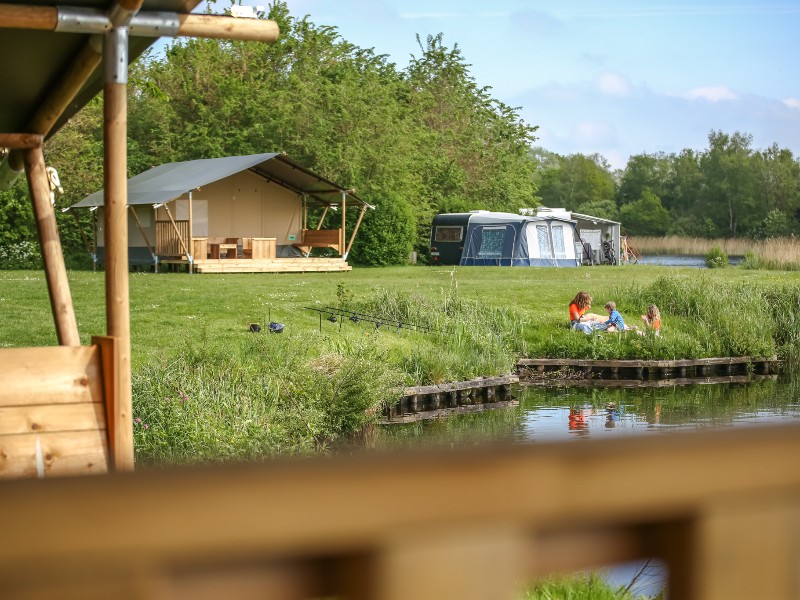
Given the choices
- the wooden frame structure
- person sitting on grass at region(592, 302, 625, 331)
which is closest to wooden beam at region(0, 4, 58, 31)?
the wooden frame structure

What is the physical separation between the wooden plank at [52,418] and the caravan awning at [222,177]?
24.1 metres

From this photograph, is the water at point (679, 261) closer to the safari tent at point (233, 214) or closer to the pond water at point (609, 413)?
the safari tent at point (233, 214)

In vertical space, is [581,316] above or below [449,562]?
below

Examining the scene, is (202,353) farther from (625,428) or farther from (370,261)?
(370,261)

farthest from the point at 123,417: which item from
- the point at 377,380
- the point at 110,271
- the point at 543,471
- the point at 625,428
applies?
the point at 625,428

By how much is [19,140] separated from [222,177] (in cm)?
2341

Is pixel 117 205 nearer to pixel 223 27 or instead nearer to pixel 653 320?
pixel 223 27

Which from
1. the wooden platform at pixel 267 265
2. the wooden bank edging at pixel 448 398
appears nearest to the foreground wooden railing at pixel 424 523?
the wooden bank edging at pixel 448 398

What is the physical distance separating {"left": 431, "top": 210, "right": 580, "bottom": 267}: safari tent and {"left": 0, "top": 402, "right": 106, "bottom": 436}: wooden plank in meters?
33.2

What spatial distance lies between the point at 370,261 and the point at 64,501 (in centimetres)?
3605

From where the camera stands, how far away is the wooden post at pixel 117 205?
17.3 ft

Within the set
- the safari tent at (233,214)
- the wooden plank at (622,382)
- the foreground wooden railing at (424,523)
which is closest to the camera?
the foreground wooden railing at (424,523)

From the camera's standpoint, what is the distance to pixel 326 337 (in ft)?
51.0

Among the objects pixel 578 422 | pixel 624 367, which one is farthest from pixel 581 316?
pixel 578 422
